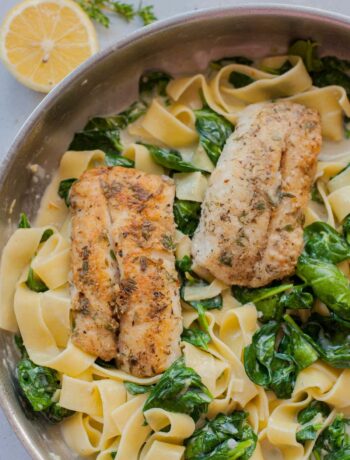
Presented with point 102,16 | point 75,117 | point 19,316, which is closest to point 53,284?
point 19,316

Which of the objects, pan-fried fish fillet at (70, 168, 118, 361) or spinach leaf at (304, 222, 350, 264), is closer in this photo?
pan-fried fish fillet at (70, 168, 118, 361)

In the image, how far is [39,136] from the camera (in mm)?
6375

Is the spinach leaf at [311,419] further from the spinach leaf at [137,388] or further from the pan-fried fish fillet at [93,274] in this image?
the pan-fried fish fillet at [93,274]

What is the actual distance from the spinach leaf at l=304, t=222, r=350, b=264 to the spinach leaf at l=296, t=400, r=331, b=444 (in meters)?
1.22

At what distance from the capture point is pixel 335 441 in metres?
5.95

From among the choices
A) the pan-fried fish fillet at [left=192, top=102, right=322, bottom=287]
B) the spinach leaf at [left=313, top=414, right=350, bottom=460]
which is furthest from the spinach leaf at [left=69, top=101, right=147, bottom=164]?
the spinach leaf at [left=313, top=414, right=350, bottom=460]

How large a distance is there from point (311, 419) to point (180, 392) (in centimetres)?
117

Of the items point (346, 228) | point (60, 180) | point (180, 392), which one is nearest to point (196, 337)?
point (180, 392)

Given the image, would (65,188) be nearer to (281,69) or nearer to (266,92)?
(266,92)

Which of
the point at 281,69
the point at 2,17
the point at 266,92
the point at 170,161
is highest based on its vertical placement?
the point at 2,17

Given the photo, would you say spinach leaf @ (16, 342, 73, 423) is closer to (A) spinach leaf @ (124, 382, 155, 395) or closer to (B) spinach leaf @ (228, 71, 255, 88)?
(A) spinach leaf @ (124, 382, 155, 395)

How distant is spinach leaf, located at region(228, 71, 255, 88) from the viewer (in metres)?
6.62

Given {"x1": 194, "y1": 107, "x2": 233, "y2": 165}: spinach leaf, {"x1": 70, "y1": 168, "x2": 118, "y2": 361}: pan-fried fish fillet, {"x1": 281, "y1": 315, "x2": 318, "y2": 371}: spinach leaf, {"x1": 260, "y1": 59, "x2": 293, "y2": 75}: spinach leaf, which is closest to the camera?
{"x1": 70, "y1": 168, "x2": 118, "y2": 361}: pan-fried fish fillet

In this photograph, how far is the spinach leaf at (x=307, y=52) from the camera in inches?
254
